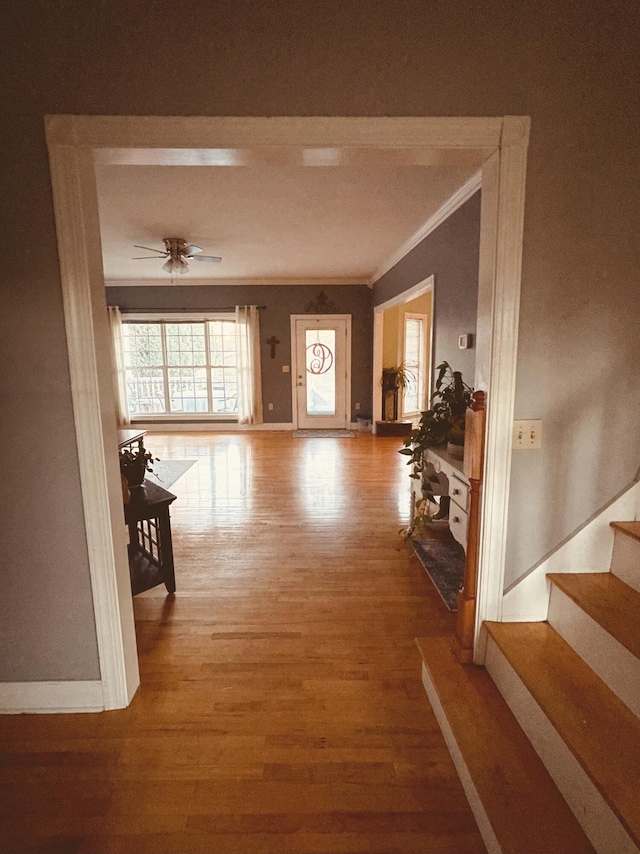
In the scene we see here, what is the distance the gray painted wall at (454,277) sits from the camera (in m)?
3.01

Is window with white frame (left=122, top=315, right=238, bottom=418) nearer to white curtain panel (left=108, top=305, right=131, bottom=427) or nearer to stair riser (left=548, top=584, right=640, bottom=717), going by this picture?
white curtain panel (left=108, top=305, right=131, bottom=427)

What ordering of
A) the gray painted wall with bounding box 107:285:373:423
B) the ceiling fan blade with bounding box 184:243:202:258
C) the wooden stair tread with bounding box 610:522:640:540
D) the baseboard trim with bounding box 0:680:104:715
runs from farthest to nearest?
the gray painted wall with bounding box 107:285:373:423 < the ceiling fan blade with bounding box 184:243:202:258 < the baseboard trim with bounding box 0:680:104:715 < the wooden stair tread with bounding box 610:522:640:540

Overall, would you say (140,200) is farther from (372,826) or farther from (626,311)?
(372,826)

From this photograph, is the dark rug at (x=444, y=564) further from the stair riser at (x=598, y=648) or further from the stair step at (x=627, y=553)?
the stair step at (x=627, y=553)

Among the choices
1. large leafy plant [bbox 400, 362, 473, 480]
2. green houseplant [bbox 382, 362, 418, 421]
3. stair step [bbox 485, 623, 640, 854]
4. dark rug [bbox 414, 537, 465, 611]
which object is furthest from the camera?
green houseplant [bbox 382, 362, 418, 421]

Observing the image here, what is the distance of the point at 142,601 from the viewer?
2414mm

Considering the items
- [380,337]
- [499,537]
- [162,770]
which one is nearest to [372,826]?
[162,770]

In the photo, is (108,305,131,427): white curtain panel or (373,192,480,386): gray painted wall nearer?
(373,192,480,386): gray painted wall

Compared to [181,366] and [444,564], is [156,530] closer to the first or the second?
[444,564]

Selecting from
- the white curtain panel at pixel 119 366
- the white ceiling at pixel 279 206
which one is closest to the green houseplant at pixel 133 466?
the white ceiling at pixel 279 206

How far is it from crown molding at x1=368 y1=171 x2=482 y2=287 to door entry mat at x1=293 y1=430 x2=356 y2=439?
108 inches

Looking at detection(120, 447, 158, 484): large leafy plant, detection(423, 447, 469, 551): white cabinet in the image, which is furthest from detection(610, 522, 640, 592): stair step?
detection(120, 447, 158, 484): large leafy plant

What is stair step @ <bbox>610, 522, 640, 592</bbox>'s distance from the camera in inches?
57.7

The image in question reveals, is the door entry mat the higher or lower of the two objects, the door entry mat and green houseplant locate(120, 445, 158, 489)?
the lower
